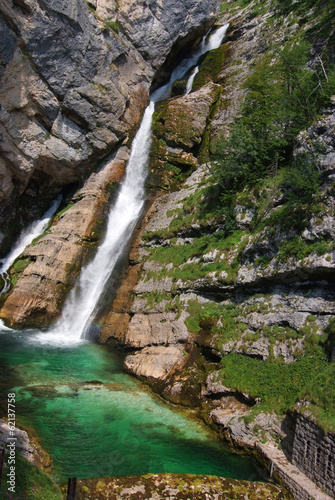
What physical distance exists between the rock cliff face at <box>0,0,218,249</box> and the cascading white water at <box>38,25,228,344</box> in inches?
75.9

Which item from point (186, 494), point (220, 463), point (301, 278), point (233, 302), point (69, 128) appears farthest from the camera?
point (69, 128)

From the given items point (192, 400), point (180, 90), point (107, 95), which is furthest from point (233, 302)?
point (180, 90)

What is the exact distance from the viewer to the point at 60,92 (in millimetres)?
24188

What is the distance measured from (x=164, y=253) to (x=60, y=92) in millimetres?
14007

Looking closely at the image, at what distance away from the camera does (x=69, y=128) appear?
2514cm

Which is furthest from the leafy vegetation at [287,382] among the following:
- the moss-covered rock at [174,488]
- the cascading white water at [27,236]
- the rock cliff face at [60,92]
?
the rock cliff face at [60,92]

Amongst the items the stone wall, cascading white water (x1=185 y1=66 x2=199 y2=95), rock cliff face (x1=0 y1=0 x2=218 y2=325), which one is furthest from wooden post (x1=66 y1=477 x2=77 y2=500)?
cascading white water (x1=185 y1=66 x2=199 y2=95)

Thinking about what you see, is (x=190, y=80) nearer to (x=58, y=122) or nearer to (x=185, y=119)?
(x=185, y=119)

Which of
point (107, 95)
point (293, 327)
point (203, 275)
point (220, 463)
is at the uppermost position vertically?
point (107, 95)

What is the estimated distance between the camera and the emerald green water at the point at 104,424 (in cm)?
865

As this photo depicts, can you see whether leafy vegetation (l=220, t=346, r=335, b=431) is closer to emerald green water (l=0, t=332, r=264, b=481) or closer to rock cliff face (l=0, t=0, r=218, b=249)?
emerald green water (l=0, t=332, r=264, b=481)

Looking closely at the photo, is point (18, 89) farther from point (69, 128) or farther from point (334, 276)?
point (334, 276)

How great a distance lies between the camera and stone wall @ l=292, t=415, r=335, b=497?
24.2 feet

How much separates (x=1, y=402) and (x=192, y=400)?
20.5 feet
